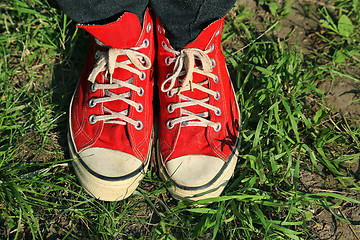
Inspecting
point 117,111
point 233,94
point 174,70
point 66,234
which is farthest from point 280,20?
point 66,234

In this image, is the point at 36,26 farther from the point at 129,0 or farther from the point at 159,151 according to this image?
the point at 159,151

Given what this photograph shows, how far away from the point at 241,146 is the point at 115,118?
26.5 inches

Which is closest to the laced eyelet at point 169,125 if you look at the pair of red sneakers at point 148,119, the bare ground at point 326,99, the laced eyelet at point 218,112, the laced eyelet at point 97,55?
the pair of red sneakers at point 148,119

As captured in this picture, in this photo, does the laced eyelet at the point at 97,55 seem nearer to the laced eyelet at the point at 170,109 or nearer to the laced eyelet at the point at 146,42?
the laced eyelet at the point at 146,42

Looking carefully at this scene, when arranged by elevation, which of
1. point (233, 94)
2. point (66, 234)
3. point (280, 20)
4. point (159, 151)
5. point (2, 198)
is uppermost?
point (280, 20)

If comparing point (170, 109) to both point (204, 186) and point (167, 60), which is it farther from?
point (204, 186)

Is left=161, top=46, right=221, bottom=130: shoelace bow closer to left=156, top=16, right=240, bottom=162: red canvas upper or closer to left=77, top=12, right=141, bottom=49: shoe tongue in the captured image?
left=156, top=16, right=240, bottom=162: red canvas upper

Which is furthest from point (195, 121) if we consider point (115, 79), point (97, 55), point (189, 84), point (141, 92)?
point (97, 55)

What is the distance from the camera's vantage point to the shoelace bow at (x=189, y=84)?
1619mm

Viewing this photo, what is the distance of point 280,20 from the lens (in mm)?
2227

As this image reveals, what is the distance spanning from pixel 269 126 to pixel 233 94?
0.26m

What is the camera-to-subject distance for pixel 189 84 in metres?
1.67

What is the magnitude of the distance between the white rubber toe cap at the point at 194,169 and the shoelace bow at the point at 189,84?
0.16 metres

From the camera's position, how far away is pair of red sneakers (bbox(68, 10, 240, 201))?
1564mm
